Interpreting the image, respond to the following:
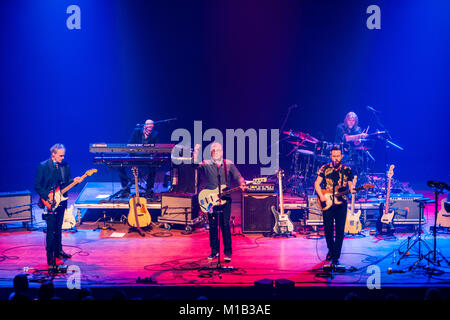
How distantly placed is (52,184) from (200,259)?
2602 millimetres

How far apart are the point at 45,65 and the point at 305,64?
6.92 m

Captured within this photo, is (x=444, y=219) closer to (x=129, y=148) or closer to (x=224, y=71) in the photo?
(x=129, y=148)

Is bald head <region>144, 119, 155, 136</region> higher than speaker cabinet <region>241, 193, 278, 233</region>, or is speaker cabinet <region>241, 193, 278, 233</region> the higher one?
bald head <region>144, 119, 155, 136</region>

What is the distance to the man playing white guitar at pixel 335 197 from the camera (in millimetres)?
7484

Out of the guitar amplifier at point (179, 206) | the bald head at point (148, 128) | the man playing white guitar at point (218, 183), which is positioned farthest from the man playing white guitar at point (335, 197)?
the bald head at point (148, 128)

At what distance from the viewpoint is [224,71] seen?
13453 millimetres

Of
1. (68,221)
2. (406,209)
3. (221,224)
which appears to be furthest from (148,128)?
(406,209)

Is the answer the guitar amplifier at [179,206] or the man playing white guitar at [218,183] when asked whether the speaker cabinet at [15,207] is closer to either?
the guitar amplifier at [179,206]

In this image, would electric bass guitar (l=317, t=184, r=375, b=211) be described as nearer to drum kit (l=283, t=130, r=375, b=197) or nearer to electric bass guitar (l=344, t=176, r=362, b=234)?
electric bass guitar (l=344, t=176, r=362, b=234)

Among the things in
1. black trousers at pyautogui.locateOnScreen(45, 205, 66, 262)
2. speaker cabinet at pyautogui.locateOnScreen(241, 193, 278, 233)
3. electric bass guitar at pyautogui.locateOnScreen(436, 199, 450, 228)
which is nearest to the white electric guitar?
black trousers at pyautogui.locateOnScreen(45, 205, 66, 262)

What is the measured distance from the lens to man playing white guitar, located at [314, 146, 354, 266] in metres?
7.48

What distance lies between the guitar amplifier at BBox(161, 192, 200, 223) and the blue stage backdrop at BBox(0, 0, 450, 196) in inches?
150

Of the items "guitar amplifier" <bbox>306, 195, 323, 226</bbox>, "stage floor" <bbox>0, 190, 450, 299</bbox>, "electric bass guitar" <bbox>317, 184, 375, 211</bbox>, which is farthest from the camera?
"guitar amplifier" <bbox>306, 195, 323, 226</bbox>

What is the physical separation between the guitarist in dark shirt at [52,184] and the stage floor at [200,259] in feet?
1.44
